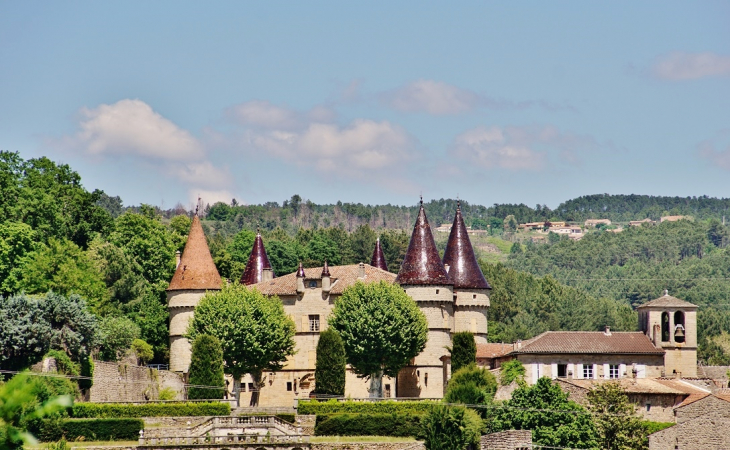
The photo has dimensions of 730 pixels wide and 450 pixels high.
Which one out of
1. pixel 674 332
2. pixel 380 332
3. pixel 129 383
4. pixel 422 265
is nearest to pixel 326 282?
pixel 422 265

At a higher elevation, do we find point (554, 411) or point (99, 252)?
point (99, 252)

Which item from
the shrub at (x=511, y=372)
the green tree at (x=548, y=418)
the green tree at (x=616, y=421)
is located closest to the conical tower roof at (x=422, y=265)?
the shrub at (x=511, y=372)

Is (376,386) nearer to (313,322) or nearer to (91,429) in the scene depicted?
(313,322)

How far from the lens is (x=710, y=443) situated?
48625 mm

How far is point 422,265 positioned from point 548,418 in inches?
695

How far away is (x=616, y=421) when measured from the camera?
49000 millimetres

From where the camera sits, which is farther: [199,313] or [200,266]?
[200,266]

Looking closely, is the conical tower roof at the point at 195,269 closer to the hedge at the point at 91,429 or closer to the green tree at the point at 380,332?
the green tree at the point at 380,332

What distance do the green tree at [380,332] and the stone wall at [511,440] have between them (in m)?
13.5

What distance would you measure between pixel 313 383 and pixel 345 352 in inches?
237

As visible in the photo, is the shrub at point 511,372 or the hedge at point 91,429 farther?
the shrub at point 511,372

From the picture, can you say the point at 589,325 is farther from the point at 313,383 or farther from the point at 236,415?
the point at 236,415

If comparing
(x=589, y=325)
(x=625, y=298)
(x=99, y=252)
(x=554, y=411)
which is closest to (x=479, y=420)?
(x=554, y=411)

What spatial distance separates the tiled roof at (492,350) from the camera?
65562 mm
